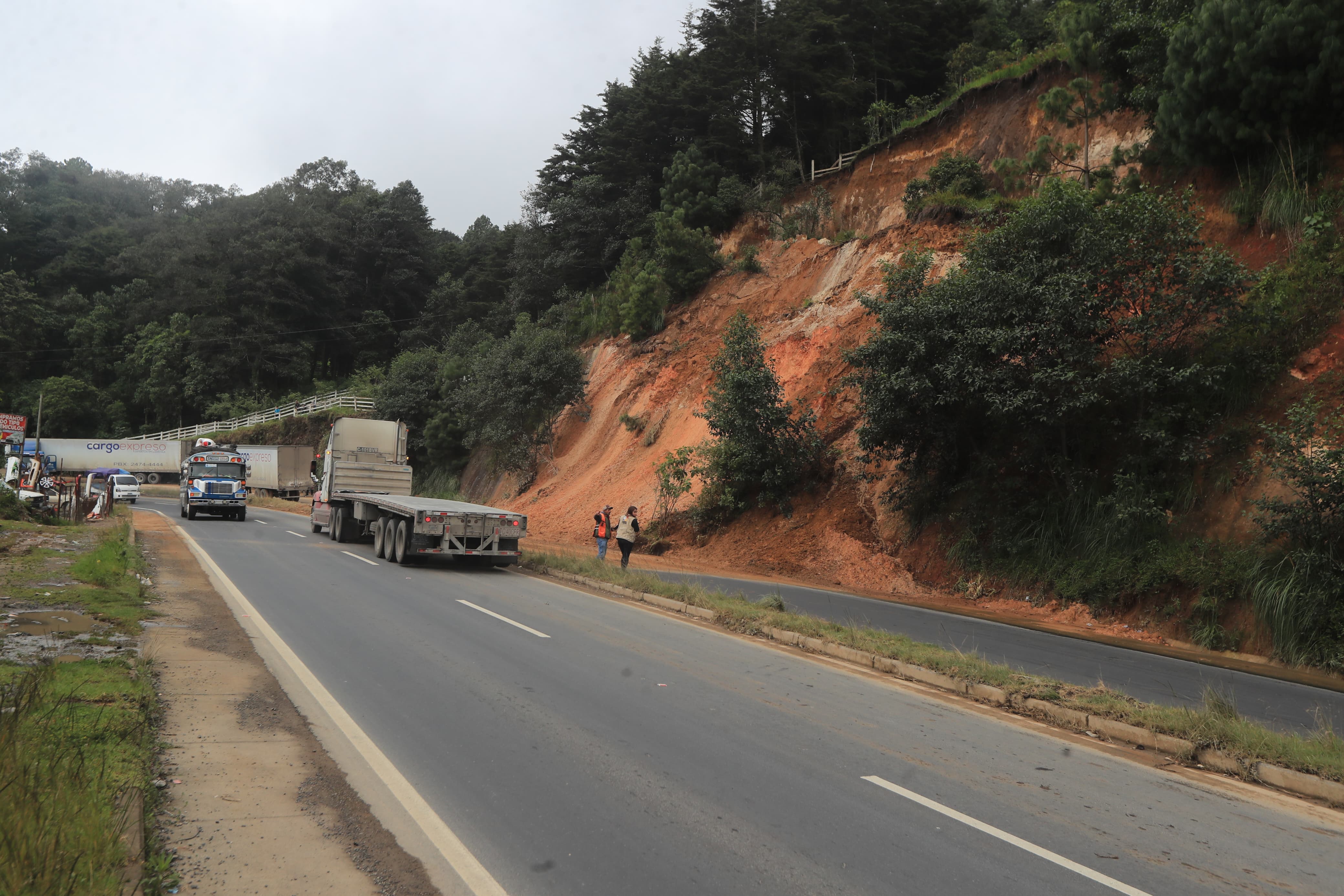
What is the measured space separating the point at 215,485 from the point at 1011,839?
1244 inches

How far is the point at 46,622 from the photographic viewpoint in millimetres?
9805

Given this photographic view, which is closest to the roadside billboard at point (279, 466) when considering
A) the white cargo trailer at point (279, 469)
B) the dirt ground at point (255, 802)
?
the white cargo trailer at point (279, 469)

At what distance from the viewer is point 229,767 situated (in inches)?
233

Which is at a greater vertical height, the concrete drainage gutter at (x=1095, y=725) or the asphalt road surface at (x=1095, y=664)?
the concrete drainage gutter at (x=1095, y=725)

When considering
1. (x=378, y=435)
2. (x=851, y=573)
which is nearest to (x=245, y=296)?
(x=378, y=435)

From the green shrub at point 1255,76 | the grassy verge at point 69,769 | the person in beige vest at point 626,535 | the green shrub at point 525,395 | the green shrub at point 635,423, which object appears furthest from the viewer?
the green shrub at point 525,395

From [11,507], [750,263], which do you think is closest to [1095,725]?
[11,507]

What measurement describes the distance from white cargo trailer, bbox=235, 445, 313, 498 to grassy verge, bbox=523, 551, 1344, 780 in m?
41.4

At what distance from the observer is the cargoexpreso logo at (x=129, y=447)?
55375 mm

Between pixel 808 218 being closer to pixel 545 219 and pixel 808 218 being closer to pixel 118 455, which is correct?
pixel 545 219

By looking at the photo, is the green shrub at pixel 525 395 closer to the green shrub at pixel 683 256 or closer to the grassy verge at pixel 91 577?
the green shrub at pixel 683 256

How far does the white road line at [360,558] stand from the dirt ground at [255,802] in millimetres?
10131

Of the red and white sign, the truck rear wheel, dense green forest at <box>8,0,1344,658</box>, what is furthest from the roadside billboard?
the truck rear wheel

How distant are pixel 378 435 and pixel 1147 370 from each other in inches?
820
